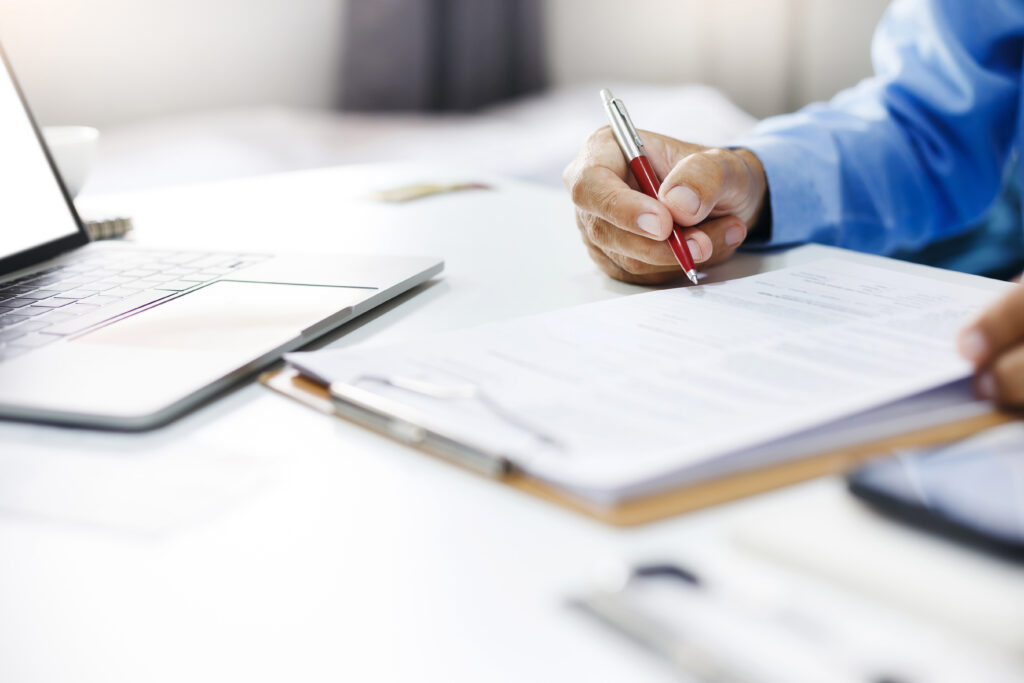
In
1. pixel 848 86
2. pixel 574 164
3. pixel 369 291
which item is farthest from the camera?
Result: pixel 848 86

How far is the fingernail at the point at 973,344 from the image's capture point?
13.1 inches

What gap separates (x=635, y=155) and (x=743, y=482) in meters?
0.35

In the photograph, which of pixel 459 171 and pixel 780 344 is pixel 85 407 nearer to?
pixel 780 344

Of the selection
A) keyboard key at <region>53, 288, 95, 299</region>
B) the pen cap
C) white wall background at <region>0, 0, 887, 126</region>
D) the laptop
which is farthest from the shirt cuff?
white wall background at <region>0, 0, 887, 126</region>

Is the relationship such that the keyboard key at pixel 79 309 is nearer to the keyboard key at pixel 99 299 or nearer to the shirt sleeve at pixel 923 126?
the keyboard key at pixel 99 299

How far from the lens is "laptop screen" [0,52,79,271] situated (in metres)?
0.60

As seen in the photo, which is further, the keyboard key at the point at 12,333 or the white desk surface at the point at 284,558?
the keyboard key at the point at 12,333

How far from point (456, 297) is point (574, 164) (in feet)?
0.52

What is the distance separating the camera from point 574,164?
619 mm

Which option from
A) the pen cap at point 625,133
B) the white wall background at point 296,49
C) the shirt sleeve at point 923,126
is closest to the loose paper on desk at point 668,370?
the pen cap at point 625,133

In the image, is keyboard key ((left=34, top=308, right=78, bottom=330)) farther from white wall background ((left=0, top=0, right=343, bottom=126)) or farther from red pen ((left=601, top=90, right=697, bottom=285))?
white wall background ((left=0, top=0, right=343, bottom=126))

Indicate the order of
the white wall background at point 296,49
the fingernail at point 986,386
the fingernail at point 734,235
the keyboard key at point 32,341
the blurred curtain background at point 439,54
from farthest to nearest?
the blurred curtain background at point 439,54 → the white wall background at point 296,49 → the fingernail at point 734,235 → the keyboard key at point 32,341 → the fingernail at point 986,386

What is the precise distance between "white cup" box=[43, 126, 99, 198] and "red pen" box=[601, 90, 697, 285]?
0.46 m

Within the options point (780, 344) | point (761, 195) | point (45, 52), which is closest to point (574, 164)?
point (761, 195)
